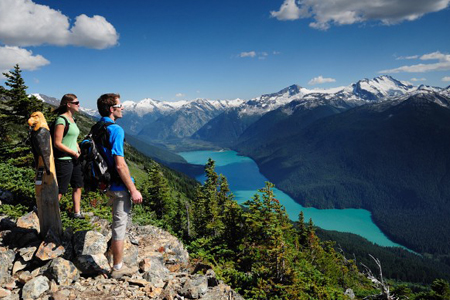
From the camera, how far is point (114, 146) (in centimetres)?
520

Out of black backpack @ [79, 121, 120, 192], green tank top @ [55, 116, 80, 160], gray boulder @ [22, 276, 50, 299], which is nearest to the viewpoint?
gray boulder @ [22, 276, 50, 299]

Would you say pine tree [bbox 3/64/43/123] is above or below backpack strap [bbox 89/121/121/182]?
above

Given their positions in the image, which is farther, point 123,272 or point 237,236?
point 237,236

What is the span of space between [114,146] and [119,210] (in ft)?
4.74

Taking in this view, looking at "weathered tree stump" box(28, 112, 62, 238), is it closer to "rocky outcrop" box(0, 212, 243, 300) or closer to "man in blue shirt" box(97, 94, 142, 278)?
"rocky outcrop" box(0, 212, 243, 300)

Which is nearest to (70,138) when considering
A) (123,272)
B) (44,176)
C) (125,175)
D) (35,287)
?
(44,176)

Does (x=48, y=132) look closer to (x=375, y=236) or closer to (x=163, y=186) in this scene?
(x=163, y=186)

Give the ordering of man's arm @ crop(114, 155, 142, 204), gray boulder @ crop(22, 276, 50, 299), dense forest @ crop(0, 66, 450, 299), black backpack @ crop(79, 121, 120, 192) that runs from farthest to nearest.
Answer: dense forest @ crop(0, 66, 450, 299)
black backpack @ crop(79, 121, 120, 192)
man's arm @ crop(114, 155, 142, 204)
gray boulder @ crop(22, 276, 50, 299)

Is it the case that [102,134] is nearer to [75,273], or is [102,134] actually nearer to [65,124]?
[65,124]

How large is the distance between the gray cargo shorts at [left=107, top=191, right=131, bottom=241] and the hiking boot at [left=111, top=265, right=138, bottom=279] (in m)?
0.85

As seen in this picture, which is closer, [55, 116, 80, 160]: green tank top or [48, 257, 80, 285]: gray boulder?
[48, 257, 80, 285]: gray boulder

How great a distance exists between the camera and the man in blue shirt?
17.1 ft

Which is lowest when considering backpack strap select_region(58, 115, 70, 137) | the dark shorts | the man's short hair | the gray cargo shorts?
the gray cargo shorts

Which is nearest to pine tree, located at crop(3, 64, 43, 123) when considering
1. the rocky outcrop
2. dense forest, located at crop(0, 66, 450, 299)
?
dense forest, located at crop(0, 66, 450, 299)
